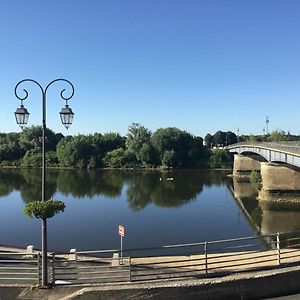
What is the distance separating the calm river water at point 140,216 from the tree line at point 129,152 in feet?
120

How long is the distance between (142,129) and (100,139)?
14.4 m

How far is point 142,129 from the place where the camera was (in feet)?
370

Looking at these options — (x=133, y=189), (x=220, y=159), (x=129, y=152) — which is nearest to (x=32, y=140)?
(x=129, y=152)

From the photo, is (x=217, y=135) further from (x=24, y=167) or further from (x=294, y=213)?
(x=294, y=213)

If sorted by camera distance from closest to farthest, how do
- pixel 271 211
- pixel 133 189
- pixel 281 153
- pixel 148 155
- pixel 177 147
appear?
pixel 271 211 → pixel 281 153 → pixel 133 189 → pixel 148 155 → pixel 177 147

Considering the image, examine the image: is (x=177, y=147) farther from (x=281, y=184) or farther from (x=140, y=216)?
(x=140, y=216)

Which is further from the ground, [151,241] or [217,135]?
[217,135]

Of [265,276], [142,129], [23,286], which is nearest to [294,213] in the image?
[265,276]

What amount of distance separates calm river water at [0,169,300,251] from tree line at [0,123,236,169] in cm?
3658

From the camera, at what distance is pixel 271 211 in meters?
43.8

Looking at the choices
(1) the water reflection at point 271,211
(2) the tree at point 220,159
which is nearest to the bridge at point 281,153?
(1) the water reflection at point 271,211

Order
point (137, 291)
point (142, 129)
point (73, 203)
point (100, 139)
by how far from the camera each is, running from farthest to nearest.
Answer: point (100, 139), point (142, 129), point (73, 203), point (137, 291)

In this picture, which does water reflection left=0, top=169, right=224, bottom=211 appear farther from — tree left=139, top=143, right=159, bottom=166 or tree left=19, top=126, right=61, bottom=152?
tree left=19, top=126, right=61, bottom=152

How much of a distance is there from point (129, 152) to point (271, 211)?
67.9m
